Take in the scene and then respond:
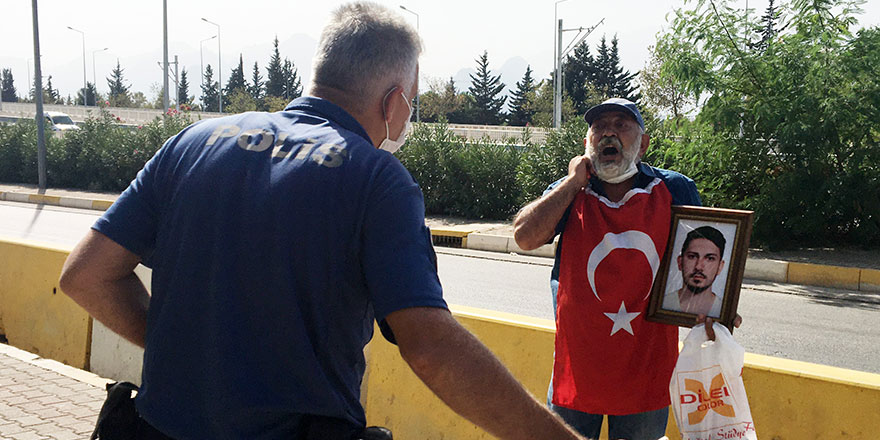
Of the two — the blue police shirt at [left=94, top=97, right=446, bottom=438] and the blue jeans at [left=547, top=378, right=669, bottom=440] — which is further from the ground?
the blue police shirt at [left=94, top=97, right=446, bottom=438]

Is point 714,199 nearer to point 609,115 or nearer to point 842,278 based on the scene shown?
point 842,278

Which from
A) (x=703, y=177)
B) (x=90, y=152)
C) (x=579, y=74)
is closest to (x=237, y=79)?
(x=579, y=74)

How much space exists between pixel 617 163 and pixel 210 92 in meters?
124

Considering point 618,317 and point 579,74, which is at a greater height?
point 579,74

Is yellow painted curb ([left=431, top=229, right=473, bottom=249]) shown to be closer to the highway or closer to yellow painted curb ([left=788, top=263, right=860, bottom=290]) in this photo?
the highway

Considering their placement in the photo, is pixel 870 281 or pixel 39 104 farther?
pixel 39 104

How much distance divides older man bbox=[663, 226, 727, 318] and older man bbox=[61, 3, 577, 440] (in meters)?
1.41

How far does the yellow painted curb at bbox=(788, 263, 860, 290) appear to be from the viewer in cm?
1120

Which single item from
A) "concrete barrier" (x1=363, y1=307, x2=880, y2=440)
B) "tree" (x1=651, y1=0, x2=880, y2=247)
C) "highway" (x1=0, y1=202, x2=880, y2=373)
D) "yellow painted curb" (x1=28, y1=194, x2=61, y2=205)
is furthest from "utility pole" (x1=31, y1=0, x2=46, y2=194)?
"concrete barrier" (x1=363, y1=307, x2=880, y2=440)

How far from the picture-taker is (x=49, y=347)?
6.38m

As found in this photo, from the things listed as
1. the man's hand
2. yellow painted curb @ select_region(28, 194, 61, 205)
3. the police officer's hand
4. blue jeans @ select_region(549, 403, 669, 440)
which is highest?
the police officer's hand

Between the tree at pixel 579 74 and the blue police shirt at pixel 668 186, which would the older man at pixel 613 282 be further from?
the tree at pixel 579 74

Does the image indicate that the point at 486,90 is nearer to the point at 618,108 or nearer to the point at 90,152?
the point at 90,152

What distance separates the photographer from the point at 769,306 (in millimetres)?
9703
